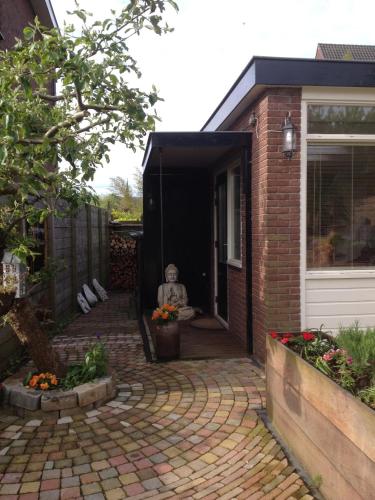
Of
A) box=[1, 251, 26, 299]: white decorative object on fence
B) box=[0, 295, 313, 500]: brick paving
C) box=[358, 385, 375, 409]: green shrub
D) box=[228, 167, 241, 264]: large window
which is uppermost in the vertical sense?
box=[228, 167, 241, 264]: large window

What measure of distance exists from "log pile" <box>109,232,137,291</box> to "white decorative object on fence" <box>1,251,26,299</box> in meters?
8.77

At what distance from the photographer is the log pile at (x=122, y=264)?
12.8 meters

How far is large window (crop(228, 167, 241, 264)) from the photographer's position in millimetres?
6023

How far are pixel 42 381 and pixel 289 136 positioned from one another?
3164 mm

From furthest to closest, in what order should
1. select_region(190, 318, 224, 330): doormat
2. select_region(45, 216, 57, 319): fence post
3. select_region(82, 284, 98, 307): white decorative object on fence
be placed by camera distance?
select_region(82, 284, 98, 307): white decorative object on fence → select_region(190, 318, 224, 330): doormat → select_region(45, 216, 57, 319): fence post

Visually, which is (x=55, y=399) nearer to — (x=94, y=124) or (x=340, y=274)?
(x=94, y=124)

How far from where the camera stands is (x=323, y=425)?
2379 millimetres

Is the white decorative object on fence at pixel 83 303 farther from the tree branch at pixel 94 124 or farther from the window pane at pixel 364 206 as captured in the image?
the tree branch at pixel 94 124

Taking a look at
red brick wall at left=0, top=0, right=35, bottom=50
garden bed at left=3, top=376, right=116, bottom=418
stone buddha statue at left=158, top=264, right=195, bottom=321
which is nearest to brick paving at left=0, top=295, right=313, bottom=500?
garden bed at left=3, top=376, right=116, bottom=418

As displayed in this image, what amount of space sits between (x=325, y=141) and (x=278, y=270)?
1419 millimetres

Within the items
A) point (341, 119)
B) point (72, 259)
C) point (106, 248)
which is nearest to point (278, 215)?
point (341, 119)

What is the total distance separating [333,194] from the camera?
15.3 ft

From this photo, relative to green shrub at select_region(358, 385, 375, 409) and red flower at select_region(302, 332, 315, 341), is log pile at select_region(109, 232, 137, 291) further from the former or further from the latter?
green shrub at select_region(358, 385, 375, 409)

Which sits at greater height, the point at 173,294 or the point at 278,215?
the point at 278,215
